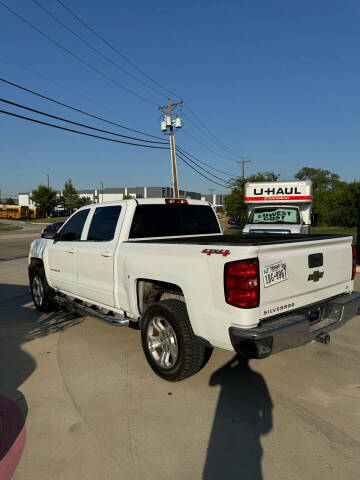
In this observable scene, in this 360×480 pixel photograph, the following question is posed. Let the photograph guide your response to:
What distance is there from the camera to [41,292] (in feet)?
20.4

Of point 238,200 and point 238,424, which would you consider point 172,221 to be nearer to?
point 238,424

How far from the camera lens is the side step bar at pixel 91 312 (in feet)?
13.5

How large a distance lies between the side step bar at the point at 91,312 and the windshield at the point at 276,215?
10094 mm

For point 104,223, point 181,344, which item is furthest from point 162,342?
point 104,223

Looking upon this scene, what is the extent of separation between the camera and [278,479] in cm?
228

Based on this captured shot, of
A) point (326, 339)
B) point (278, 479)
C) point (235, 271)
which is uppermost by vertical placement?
point (235, 271)

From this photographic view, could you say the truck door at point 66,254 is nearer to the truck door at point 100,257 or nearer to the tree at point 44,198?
the truck door at point 100,257

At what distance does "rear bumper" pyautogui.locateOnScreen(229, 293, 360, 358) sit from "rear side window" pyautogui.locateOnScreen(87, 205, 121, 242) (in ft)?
7.34

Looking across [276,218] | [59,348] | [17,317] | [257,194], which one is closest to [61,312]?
[17,317]

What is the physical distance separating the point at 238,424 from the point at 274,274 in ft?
4.20

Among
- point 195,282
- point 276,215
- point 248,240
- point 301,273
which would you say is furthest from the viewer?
point 276,215

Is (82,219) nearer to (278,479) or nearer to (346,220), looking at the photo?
(278,479)

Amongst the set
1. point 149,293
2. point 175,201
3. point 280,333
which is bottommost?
point 280,333

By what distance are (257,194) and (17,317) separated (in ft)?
39.1
